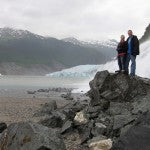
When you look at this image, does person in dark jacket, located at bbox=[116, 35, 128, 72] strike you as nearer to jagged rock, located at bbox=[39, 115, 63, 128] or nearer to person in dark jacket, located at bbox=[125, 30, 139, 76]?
person in dark jacket, located at bbox=[125, 30, 139, 76]

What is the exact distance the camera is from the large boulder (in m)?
19.4

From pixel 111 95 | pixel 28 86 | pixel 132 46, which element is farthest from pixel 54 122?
pixel 28 86

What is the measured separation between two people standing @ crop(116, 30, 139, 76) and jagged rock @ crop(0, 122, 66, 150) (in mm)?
8833

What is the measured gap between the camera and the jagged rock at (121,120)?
15961mm

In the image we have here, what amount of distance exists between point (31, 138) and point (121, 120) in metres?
5.35

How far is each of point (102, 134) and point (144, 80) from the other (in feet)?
15.8

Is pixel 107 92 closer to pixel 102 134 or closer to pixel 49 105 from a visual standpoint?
pixel 102 134

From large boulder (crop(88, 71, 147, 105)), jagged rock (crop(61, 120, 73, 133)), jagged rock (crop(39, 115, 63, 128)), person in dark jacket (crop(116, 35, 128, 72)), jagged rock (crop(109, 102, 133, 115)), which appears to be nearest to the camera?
jagged rock (crop(109, 102, 133, 115))

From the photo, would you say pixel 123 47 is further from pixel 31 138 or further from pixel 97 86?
pixel 31 138

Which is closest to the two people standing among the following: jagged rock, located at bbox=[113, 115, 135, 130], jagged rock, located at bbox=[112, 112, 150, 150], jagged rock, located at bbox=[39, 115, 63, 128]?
jagged rock, located at bbox=[39, 115, 63, 128]

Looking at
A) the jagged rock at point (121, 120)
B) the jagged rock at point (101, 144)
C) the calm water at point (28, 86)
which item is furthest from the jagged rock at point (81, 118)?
the calm water at point (28, 86)

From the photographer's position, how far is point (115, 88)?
65.6ft

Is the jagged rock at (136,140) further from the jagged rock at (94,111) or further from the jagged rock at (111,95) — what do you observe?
the jagged rock at (111,95)

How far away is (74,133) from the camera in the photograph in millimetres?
17797
